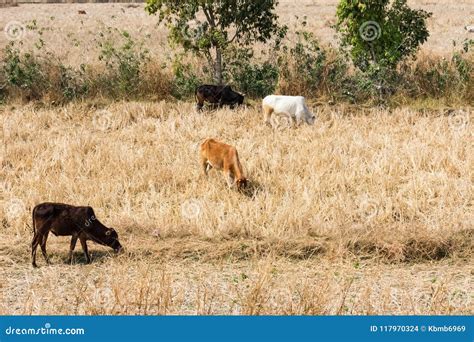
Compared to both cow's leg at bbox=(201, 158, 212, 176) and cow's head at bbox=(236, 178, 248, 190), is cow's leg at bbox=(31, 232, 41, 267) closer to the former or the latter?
cow's head at bbox=(236, 178, 248, 190)

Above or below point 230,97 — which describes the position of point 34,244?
below

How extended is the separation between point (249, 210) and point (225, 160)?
4.34 feet

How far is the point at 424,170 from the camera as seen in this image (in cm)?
1073

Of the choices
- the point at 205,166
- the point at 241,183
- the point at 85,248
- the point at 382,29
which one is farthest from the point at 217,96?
the point at 85,248

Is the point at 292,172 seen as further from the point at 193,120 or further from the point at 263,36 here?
the point at 263,36

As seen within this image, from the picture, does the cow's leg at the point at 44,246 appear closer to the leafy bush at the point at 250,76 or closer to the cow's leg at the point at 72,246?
the cow's leg at the point at 72,246

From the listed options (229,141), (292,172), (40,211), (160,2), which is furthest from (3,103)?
(40,211)

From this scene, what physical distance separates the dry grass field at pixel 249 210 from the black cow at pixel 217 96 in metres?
0.47

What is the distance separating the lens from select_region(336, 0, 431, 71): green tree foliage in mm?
14797

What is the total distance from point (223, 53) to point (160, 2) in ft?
6.30

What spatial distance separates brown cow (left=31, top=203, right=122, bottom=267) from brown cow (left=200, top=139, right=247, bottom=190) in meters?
2.57

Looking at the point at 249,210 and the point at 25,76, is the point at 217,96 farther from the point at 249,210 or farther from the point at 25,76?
the point at 249,210

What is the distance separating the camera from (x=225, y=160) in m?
9.91

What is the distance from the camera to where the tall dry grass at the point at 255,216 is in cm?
657
